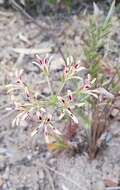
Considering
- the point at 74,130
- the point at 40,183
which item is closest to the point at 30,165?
the point at 40,183

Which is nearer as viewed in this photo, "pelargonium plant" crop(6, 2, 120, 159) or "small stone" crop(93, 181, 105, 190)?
"pelargonium plant" crop(6, 2, 120, 159)

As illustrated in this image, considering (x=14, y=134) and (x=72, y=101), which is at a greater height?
(x=72, y=101)

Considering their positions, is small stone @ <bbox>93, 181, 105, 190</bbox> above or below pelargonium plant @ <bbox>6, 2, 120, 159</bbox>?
below

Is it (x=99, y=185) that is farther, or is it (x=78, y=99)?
(x=99, y=185)

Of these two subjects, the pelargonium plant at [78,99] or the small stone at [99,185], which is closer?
the pelargonium plant at [78,99]

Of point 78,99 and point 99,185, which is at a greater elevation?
point 78,99

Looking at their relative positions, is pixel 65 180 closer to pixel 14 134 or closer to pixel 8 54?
pixel 14 134

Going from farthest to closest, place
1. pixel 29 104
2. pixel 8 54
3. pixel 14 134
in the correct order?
pixel 8 54 → pixel 14 134 → pixel 29 104

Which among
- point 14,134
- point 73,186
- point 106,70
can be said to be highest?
point 106,70

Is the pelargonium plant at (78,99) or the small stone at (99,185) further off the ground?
the pelargonium plant at (78,99)

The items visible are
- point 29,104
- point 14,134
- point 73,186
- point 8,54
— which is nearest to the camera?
point 29,104

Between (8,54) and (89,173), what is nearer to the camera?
(89,173)
